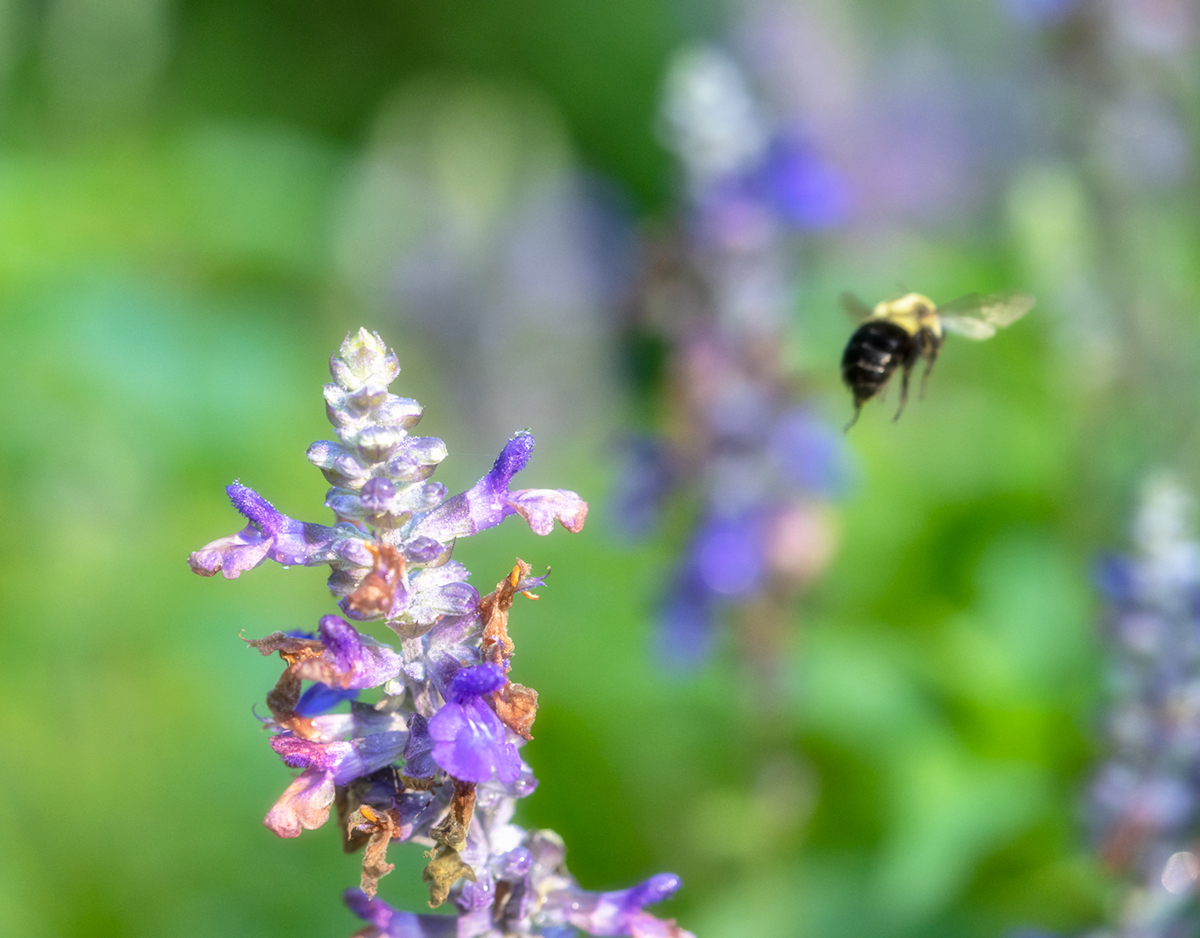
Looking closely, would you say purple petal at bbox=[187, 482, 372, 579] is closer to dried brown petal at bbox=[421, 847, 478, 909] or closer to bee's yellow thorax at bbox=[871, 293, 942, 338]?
dried brown petal at bbox=[421, 847, 478, 909]

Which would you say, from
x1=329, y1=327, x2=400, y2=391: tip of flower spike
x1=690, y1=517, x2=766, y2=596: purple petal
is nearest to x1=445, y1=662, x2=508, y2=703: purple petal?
x1=329, y1=327, x2=400, y2=391: tip of flower spike

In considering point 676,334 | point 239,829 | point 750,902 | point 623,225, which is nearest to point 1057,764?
point 750,902

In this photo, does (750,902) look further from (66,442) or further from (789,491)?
(66,442)

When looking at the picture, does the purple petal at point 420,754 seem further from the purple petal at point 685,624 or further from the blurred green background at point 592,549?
the purple petal at point 685,624

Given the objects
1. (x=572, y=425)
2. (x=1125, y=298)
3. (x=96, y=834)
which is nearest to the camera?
(x=96, y=834)

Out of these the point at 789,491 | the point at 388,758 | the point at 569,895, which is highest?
the point at 789,491

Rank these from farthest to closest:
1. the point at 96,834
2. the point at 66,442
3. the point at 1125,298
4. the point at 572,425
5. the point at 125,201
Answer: the point at 572,425 < the point at 125,201 < the point at 1125,298 < the point at 66,442 < the point at 96,834
